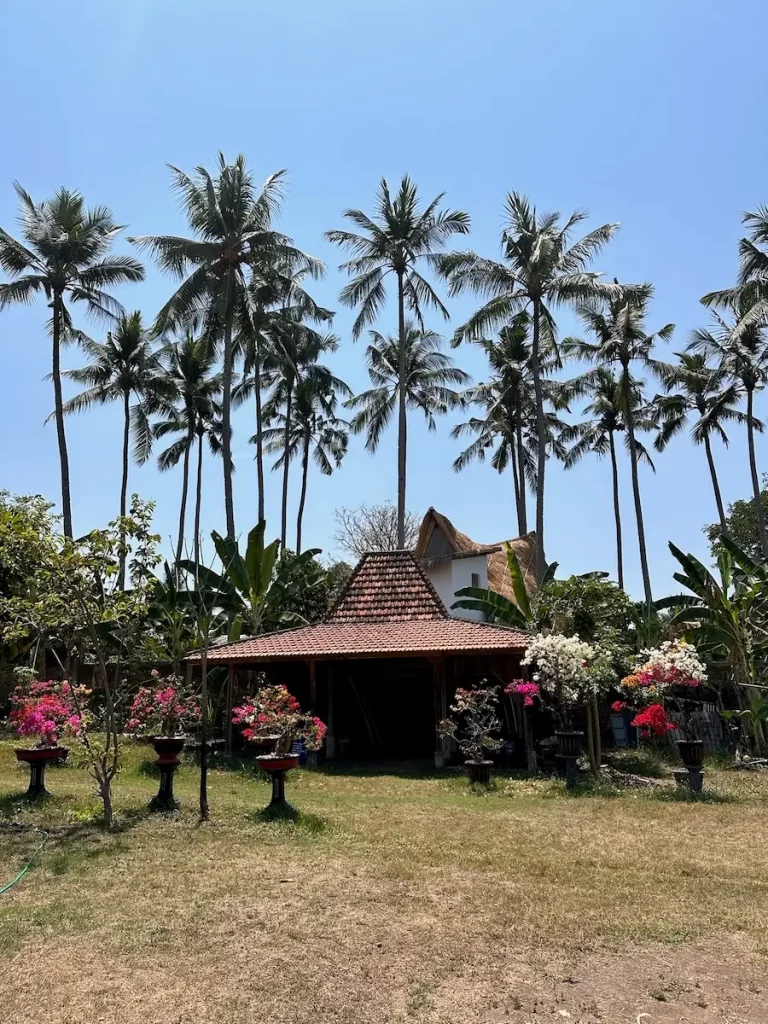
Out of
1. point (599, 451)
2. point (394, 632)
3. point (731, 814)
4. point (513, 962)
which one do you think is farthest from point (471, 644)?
point (599, 451)

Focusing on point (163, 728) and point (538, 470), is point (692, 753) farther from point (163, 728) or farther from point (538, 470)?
point (538, 470)

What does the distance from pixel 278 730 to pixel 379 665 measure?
751 centimetres

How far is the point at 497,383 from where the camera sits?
31.5 metres

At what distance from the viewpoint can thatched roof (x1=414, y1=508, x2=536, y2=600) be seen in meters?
24.2

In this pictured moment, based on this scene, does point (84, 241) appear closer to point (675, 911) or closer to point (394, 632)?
point (394, 632)

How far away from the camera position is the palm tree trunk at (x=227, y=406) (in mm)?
21688

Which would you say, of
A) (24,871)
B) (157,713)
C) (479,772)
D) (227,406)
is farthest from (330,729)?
(227,406)

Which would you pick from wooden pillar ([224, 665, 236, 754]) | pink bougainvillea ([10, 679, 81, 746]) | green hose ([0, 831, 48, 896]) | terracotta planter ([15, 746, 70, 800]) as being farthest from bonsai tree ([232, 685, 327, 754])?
wooden pillar ([224, 665, 236, 754])

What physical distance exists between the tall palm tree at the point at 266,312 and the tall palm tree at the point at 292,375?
0.94ft

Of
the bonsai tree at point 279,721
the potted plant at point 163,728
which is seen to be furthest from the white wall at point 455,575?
the bonsai tree at point 279,721

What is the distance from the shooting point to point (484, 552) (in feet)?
78.0

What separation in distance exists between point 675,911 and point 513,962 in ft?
5.48

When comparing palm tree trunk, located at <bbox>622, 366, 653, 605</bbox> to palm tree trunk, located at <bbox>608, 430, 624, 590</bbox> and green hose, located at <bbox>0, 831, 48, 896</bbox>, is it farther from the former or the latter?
green hose, located at <bbox>0, 831, 48, 896</bbox>

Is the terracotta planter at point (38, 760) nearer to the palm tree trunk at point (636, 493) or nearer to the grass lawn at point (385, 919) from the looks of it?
the grass lawn at point (385, 919)
